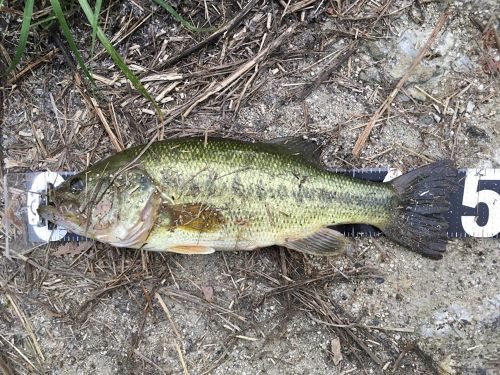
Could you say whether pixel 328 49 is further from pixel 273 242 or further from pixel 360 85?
pixel 273 242

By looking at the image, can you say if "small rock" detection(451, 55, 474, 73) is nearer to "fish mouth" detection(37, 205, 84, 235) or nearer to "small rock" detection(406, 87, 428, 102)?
"small rock" detection(406, 87, 428, 102)

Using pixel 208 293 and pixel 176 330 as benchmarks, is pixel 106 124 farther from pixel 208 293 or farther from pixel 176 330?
pixel 176 330

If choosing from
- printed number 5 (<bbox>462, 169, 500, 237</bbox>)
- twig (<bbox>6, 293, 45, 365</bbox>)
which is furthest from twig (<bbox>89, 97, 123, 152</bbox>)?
printed number 5 (<bbox>462, 169, 500, 237</bbox>)

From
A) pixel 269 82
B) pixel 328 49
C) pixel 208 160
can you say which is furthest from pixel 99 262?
pixel 328 49

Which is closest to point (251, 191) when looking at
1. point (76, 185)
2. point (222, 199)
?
point (222, 199)

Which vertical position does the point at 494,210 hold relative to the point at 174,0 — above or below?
below

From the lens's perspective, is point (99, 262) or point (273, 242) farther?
point (99, 262)

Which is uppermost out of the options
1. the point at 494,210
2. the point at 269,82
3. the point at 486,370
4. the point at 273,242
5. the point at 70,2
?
the point at 70,2
